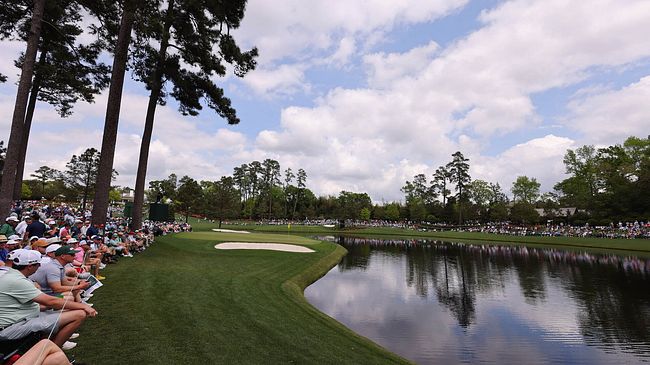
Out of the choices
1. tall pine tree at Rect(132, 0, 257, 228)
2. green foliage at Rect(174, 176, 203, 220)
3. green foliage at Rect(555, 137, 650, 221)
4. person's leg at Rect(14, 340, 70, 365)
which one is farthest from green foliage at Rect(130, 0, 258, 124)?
green foliage at Rect(555, 137, 650, 221)

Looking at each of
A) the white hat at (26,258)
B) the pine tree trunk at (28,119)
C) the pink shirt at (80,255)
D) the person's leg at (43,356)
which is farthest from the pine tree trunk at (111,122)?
the person's leg at (43,356)

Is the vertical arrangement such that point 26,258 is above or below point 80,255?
above

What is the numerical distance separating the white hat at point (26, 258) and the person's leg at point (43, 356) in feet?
4.76

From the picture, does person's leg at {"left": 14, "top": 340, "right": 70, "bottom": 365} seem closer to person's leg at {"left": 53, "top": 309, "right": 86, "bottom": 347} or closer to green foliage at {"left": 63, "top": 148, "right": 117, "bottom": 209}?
person's leg at {"left": 53, "top": 309, "right": 86, "bottom": 347}

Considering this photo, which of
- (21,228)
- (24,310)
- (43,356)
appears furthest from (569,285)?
(21,228)

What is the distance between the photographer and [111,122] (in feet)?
49.1

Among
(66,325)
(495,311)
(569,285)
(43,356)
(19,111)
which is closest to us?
(43,356)

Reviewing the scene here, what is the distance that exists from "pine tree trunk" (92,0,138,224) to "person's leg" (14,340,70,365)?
13198 millimetres

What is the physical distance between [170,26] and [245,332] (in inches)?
654

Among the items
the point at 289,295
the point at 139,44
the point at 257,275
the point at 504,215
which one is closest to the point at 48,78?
the point at 139,44

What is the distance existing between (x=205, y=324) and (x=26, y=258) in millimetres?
3798

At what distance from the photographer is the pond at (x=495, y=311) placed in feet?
30.5

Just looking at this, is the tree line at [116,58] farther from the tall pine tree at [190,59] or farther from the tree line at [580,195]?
the tree line at [580,195]

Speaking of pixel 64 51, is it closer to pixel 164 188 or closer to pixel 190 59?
pixel 190 59
